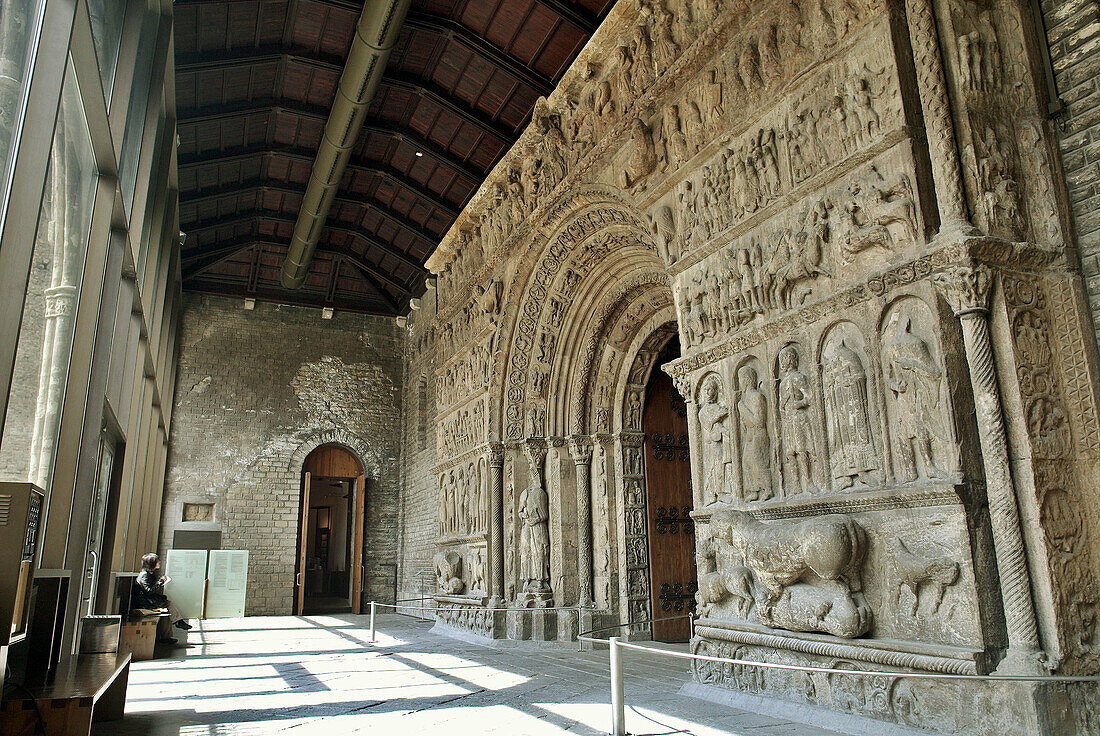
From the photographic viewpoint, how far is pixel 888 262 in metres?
4.91

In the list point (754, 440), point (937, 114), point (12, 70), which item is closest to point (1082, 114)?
point (937, 114)

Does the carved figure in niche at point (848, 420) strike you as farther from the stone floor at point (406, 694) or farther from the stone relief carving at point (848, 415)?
the stone floor at point (406, 694)

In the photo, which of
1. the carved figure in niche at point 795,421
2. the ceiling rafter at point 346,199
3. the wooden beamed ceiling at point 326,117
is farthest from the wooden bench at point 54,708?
the ceiling rafter at point 346,199

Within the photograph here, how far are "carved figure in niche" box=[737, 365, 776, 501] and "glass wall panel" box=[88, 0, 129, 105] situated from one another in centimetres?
513

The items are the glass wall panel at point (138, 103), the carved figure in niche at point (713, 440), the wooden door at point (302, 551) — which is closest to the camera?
the carved figure in niche at point (713, 440)

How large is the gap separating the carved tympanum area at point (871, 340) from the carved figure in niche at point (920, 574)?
0.02 metres

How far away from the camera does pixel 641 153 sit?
757 cm

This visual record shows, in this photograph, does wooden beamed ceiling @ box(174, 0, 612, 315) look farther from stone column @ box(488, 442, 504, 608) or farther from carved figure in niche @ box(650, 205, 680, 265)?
stone column @ box(488, 442, 504, 608)

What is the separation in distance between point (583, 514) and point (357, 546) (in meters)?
8.73

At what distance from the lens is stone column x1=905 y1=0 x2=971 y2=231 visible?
4.57m

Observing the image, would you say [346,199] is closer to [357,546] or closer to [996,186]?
[357,546]

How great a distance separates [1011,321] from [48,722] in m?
5.36

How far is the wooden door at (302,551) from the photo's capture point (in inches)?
648

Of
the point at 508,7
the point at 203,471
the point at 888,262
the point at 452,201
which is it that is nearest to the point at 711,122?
the point at 888,262
